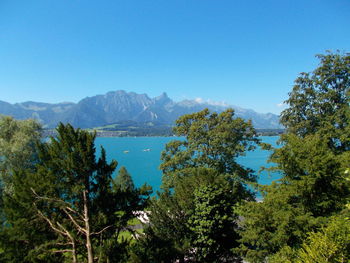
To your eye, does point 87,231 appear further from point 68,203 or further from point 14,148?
point 14,148

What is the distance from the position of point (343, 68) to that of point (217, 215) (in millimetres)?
12369

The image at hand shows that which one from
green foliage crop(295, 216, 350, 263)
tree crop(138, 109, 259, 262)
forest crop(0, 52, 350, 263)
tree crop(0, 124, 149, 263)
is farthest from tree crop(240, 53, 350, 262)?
tree crop(0, 124, 149, 263)

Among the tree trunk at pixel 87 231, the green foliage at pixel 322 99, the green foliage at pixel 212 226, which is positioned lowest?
the green foliage at pixel 212 226

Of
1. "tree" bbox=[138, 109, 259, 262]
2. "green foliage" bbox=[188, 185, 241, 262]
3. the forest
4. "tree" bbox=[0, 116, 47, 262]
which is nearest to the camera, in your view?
the forest

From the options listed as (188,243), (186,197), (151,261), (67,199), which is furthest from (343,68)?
(67,199)

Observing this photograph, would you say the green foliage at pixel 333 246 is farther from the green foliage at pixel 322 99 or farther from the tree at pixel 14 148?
the tree at pixel 14 148

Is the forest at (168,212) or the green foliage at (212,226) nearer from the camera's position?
the forest at (168,212)

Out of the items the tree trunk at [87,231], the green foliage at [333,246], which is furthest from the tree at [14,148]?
the green foliage at [333,246]

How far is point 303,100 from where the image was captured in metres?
14.4

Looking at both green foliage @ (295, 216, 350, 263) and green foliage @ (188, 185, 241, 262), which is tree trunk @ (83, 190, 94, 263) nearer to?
green foliage @ (188, 185, 241, 262)

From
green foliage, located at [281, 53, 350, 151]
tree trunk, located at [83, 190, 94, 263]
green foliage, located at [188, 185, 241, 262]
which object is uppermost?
green foliage, located at [281, 53, 350, 151]

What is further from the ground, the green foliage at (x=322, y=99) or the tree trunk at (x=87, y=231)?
the green foliage at (x=322, y=99)

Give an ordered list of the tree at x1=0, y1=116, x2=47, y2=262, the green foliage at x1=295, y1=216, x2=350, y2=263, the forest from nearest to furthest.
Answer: the green foliage at x1=295, y1=216, x2=350, y2=263 → the forest → the tree at x1=0, y1=116, x2=47, y2=262

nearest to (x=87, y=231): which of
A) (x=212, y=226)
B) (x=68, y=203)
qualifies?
(x=68, y=203)
